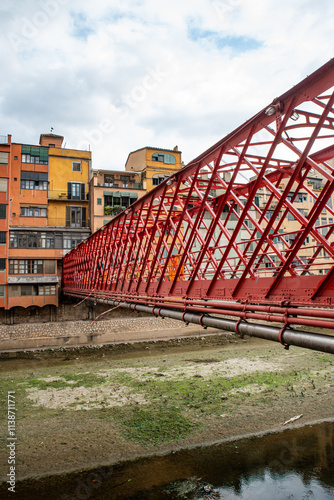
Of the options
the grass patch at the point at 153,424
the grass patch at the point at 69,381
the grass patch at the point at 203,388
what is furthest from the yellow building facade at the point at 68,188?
the grass patch at the point at 153,424

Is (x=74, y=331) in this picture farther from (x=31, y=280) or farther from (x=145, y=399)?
(x=145, y=399)

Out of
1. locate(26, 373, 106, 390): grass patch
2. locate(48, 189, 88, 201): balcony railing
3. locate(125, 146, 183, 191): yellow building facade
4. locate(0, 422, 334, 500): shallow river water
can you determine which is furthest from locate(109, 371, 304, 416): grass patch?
locate(125, 146, 183, 191): yellow building facade

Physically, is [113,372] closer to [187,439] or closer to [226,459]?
[187,439]

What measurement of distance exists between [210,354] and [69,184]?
79.1 feet

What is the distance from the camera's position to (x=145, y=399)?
16.8 m

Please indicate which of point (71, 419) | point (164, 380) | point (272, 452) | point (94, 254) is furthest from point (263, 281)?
point (94, 254)

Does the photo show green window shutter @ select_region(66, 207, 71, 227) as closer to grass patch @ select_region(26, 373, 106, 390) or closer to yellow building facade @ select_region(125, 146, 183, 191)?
yellow building facade @ select_region(125, 146, 183, 191)

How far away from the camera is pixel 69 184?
39.2m

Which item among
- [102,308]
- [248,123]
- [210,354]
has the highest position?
[248,123]

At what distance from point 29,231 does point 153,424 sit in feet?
83.0

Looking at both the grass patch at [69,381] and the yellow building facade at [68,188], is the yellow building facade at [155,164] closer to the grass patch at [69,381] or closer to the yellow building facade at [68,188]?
the yellow building facade at [68,188]

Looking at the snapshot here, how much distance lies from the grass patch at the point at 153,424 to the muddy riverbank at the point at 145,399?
0.13 ft

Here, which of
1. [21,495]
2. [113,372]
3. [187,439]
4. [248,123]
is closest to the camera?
[248,123]

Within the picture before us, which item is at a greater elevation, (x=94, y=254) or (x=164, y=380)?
(x=94, y=254)
